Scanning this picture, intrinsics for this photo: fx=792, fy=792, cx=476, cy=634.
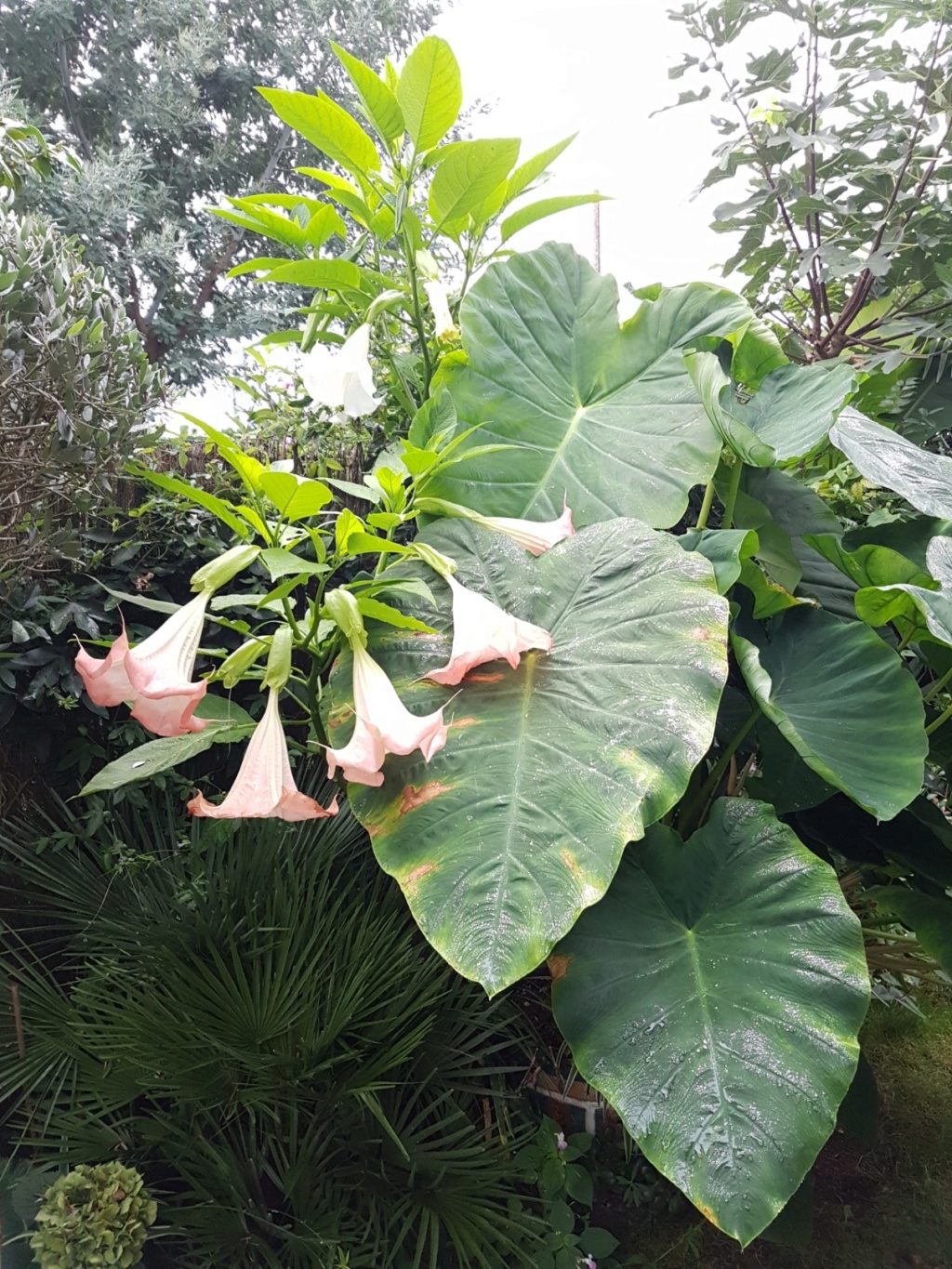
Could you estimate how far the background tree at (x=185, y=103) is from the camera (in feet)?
12.9

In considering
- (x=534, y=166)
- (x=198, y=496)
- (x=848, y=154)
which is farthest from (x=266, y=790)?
(x=848, y=154)

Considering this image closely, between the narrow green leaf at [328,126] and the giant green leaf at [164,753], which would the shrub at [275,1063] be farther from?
the narrow green leaf at [328,126]

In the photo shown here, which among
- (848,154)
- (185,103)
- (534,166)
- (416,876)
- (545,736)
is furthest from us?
(185,103)

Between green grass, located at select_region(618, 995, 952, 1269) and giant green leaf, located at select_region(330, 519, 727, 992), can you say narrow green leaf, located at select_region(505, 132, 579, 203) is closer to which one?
giant green leaf, located at select_region(330, 519, 727, 992)

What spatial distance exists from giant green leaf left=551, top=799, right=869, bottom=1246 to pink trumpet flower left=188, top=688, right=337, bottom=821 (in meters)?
0.33

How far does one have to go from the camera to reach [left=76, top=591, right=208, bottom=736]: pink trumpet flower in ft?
2.51

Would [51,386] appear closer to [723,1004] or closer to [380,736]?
[380,736]

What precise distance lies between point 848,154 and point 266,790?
5.64ft

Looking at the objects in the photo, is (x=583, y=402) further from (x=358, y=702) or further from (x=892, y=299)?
(x=892, y=299)

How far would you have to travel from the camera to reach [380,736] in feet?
2.52

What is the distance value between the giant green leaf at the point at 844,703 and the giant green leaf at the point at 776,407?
23 centimetres

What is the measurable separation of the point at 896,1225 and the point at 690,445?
119 cm

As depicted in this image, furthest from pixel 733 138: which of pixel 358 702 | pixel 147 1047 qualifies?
pixel 147 1047

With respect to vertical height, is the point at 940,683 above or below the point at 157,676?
below
